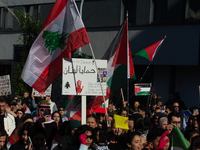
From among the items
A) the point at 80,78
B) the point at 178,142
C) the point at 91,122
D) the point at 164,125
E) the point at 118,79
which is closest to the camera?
the point at 178,142

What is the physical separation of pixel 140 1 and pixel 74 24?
11384mm

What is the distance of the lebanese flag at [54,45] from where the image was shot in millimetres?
8570

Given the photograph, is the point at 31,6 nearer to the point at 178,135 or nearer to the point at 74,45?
the point at 74,45

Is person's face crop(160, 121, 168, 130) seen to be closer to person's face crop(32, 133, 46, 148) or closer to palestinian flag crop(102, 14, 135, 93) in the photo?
palestinian flag crop(102, 14, 135, 93)

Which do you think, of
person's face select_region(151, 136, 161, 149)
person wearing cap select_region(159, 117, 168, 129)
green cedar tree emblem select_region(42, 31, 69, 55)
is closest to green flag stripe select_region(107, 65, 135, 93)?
green cedar tree emblem select_region(42, 31, 69, 55)

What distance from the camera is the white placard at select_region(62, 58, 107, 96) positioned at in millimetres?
7756

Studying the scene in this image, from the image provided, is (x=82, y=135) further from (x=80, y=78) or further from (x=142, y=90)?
(x=142, y=90)

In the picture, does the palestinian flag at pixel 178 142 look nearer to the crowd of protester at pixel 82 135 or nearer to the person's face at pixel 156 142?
the crowd of protester at pixel 82 135

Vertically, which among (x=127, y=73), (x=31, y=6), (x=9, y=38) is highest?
(x=31, y=6)

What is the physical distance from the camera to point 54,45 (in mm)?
8758

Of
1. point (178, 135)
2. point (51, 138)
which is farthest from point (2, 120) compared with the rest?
point (178, 135)

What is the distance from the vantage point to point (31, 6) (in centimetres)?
2339

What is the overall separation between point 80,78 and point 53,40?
1444 mm

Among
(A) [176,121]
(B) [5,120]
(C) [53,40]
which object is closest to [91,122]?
(A) [176,121]
